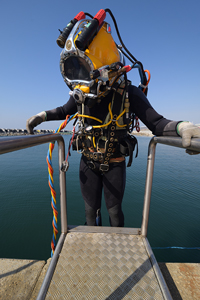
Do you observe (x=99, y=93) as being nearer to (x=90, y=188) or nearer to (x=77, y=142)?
(x=77, y=142)

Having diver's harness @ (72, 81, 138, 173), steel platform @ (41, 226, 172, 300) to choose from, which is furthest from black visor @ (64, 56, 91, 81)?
steel platform @ (41, 226, 172, 300)

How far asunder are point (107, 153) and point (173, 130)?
23.2 inches

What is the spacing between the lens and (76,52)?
111 centimetres

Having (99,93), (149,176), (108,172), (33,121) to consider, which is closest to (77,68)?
(99,93)

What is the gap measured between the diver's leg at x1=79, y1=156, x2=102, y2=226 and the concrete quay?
22.4 inches

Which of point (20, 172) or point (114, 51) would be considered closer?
point (114, 51)

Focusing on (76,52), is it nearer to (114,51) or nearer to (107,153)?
(114,51)

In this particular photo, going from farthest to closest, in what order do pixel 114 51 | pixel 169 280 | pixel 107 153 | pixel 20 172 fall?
pixel 20 172 → pixel 107 153 → pixel 114 51 → pixel 169 280

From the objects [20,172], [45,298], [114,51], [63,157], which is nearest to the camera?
[45,298]

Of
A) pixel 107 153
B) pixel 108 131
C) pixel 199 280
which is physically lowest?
pixel 199 280

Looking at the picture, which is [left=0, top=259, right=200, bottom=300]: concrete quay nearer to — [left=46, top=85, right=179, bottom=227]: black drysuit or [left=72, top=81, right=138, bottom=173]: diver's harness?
[left=46, top=85, right=179, bottom=227]: black drysuit

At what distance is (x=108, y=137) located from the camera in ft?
4.23

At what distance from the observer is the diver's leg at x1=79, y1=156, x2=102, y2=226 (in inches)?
57.3

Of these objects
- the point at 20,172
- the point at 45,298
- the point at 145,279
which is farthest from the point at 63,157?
the point at 20,172
